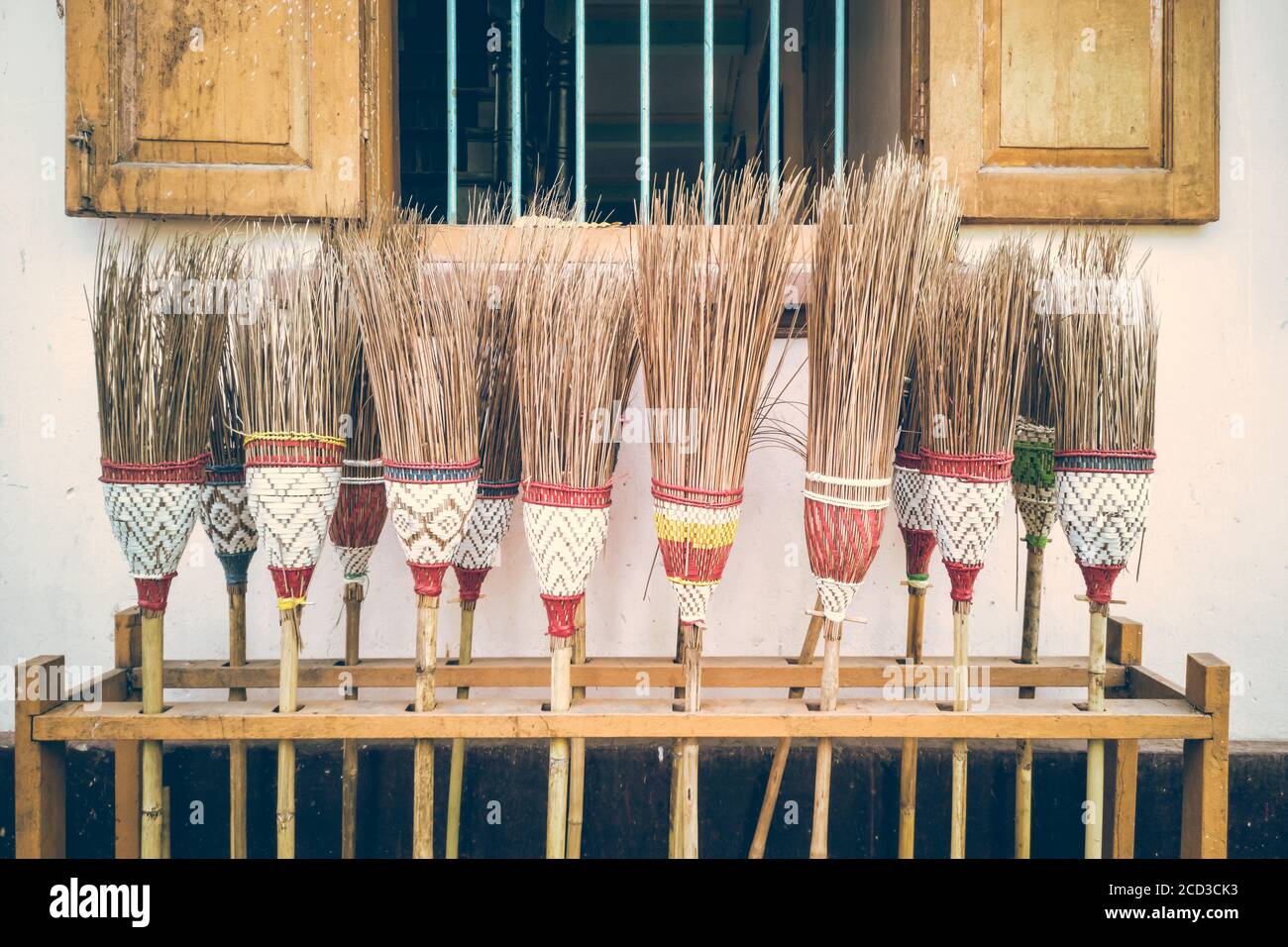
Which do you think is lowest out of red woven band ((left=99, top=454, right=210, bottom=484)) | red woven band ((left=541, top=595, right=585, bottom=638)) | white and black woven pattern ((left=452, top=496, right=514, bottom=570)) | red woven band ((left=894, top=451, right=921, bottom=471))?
red woven band ((left=541, top=595, right=585, bottom=638))

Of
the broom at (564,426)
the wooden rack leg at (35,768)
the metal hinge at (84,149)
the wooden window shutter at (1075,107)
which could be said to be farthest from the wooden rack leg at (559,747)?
the metal hinge at (84,149)

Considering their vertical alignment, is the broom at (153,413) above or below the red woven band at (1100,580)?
above

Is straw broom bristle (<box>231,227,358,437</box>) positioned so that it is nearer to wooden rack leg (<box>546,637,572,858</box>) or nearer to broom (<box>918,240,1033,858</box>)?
wooden rack leg (<box>546,637,572,858</box>)

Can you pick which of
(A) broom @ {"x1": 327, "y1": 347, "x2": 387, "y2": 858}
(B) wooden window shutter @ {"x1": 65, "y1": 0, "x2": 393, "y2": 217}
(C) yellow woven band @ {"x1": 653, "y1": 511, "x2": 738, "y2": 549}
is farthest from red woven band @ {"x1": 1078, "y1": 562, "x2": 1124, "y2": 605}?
(B) wooden window shutter @ {"x1": 65, "y1": 0, "x2": 393, "y2": 217}

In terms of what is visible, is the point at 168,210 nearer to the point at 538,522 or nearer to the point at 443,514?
the point at 443,514

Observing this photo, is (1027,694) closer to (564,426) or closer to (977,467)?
(977,467)

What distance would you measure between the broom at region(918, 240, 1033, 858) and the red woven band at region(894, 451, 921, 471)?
0.29 ft

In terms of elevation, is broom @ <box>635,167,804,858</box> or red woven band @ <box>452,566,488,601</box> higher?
broom @ <box>635,167,804,858</box>

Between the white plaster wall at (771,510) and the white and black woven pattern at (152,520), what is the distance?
58cm

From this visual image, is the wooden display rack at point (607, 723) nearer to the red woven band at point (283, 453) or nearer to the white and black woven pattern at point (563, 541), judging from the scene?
the white and black woven pattern at point (563, 541)

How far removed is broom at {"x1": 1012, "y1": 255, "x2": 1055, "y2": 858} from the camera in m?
1.60

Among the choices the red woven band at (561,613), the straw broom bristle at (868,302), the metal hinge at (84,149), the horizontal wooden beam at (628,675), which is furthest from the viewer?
the metal hinge at (84,149)

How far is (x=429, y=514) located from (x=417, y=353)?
0.27m

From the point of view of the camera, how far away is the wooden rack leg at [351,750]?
1.74 metres
